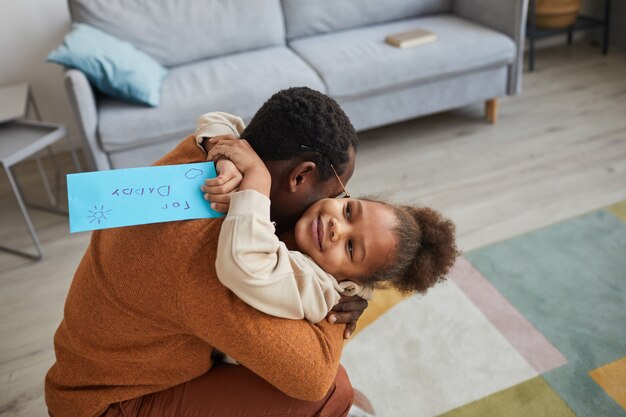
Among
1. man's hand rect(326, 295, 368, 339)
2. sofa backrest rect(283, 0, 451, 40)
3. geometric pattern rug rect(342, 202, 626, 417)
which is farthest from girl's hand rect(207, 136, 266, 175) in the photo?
sofa backrest rect(283, 0, 451, 40)

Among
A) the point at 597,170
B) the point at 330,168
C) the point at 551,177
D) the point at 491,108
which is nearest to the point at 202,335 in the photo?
the point at 330,168

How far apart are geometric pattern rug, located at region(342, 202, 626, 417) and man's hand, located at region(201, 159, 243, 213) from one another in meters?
0.94

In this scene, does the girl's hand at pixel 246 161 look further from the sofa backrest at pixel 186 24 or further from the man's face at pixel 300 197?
the sofa backrest at pixel 186 24

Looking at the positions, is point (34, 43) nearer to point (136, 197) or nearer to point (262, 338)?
point (136, 197)

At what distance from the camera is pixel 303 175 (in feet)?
3.31

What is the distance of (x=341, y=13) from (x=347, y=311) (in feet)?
7.04

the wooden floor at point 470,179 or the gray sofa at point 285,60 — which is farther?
the gray sofa at point 285,60

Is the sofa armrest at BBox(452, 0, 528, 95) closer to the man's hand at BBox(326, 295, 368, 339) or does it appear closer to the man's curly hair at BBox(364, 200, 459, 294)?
the man's curly hair at BBox(364, 200, 459, 294)

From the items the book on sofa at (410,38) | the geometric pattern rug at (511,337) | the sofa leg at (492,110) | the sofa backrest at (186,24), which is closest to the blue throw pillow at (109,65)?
the sofa backrest at (186,24)

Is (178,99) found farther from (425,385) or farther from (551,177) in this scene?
(551,177)

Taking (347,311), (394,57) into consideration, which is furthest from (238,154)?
(394,57)

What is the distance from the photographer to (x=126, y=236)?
952 mm

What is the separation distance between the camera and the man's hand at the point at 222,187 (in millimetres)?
927

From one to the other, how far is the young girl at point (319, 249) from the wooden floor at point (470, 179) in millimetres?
1002
